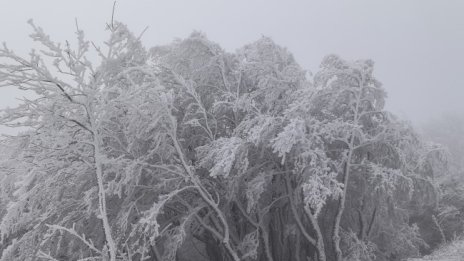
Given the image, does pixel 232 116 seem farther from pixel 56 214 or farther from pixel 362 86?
pixel 56 214

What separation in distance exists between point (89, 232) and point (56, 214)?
890 millimetres

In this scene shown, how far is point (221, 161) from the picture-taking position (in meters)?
7.61

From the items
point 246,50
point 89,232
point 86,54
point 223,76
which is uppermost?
point 246,50

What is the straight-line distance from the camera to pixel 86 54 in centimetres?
512

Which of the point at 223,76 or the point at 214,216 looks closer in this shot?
the point at 214,216

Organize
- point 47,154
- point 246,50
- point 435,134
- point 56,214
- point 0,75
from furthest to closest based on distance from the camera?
point 435,134
point 246,50
point 56,214
point 47,154
point 0,75

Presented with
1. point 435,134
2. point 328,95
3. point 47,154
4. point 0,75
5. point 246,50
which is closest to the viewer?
point 0,75

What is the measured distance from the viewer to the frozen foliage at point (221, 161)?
738 centimetres

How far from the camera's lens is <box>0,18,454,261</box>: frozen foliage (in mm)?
7375

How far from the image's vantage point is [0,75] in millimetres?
4832

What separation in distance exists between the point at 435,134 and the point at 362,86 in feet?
121

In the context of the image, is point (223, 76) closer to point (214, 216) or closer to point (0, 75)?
point (214, 216)

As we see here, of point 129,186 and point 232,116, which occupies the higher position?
point 232,116

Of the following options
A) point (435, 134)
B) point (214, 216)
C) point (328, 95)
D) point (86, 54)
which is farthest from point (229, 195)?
point (435, 134)
